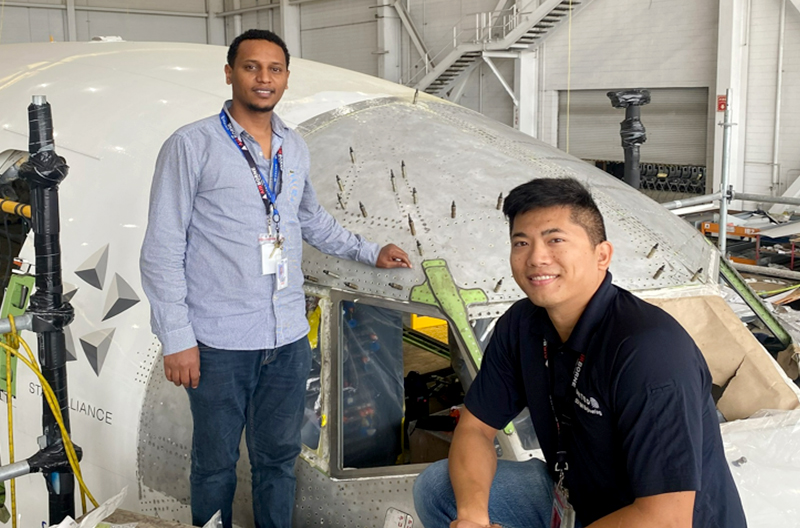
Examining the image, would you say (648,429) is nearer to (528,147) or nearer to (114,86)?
(528,147)

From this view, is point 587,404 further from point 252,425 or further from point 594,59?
point 594,59

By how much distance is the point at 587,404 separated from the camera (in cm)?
257

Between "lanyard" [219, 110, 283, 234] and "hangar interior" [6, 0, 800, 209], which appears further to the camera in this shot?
"hangar interior" [6, 0, 800, 209]

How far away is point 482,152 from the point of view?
4477 millimetres

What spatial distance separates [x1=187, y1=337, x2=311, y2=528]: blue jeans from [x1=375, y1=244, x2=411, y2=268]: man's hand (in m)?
0.49

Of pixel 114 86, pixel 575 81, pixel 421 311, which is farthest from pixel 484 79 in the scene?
pixel 421 311

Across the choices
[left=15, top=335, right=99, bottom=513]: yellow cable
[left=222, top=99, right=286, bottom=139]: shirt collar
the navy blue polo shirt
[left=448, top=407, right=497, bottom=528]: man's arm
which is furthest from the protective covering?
[left=15, top=335, right=99, bottom=513]: yellow cable

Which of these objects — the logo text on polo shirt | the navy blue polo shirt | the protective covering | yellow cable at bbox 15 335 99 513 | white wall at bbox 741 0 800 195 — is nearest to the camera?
the navy blue polo shirt

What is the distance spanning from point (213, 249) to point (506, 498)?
157cm

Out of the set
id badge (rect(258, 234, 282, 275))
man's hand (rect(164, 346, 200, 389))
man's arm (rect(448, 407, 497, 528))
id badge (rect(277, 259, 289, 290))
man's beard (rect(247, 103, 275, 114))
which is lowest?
man's arm (rect(448, 407, 497, 528))

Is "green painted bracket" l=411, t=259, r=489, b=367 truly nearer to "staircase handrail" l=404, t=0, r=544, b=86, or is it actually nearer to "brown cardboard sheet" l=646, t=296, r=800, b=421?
"brown cardboard sheet" l=646, t=296, r=800, b=421

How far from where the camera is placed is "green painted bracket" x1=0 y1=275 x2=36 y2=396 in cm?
461

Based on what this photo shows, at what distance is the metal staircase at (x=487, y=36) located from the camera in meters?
21.4

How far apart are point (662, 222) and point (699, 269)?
35 cm
